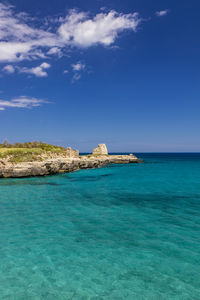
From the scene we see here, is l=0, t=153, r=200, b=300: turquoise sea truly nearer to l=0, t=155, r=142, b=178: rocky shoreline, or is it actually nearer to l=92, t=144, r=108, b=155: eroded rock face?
l=0, t=155, r=142, b=178: rocky shoreline

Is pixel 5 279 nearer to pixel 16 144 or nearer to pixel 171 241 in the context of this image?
pixel 171 241

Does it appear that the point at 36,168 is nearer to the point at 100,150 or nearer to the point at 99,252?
the point at 99,252

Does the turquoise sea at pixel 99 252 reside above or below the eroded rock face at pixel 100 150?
below

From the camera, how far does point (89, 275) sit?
9336 mm

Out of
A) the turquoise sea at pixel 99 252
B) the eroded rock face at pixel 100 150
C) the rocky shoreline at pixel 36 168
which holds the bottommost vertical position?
the turquoise sea at pixel 99 252

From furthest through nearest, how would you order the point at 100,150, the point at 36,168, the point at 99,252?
the point at 100,150
the point at 36,168
the point at 99,252

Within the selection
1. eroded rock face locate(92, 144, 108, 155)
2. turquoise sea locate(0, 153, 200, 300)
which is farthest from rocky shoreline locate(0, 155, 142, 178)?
eroded rock face locate(92, 144, 108, 155)

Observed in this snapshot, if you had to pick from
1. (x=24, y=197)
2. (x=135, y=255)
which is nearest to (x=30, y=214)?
(x=24, y=197)

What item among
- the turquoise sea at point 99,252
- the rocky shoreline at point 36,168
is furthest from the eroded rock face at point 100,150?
the turquoise sea at point 99,252

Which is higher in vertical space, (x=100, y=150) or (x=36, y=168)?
(x=100, y=150)

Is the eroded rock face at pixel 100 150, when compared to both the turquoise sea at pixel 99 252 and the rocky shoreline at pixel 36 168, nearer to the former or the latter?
the rocky shoreline at pixel 36 168

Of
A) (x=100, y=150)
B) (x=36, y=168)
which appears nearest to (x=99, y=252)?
(x=36, y=168)

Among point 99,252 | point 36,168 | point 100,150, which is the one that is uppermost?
point 100,150

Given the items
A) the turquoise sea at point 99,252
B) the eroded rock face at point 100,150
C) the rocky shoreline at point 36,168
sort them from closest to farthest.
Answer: the turquoise sea at point 99,252 → the rocky shoreline at point 36,168 → the eroded rock face at point 100,150
